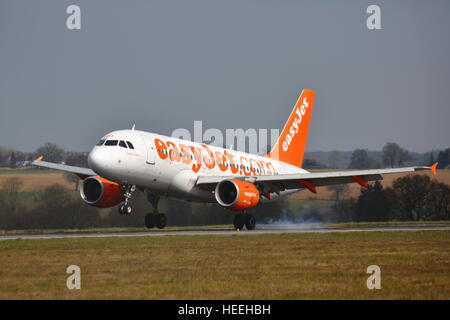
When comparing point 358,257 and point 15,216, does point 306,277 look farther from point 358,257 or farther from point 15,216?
point 15,216

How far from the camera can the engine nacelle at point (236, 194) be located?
117ft

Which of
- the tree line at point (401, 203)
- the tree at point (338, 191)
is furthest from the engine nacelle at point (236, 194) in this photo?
the tree at point (338, 191)

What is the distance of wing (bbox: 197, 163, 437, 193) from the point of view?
1485 inches

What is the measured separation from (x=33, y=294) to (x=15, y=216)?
107 ft

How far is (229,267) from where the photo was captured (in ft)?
61.4

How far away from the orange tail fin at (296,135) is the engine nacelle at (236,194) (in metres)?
10.9

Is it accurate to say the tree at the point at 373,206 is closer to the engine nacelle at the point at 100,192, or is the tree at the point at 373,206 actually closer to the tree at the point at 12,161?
the engine nacelle at the point at 100,192

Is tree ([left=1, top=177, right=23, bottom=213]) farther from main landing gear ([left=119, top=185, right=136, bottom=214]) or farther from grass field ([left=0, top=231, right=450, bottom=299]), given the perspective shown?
grass field ([left=0, top=231, right=450, bottom=299])

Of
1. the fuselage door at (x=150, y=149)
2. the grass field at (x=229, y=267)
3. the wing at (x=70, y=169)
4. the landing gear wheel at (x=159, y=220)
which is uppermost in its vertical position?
the fuselage door at (x=150, y=149)

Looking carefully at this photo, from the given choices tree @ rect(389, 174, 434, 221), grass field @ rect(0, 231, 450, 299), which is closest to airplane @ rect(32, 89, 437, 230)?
grass field @ rect(0, 231, 450, 299)

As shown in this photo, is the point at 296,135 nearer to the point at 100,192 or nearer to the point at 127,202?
the point at 100,192

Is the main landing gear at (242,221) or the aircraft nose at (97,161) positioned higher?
the aircraft nose at (97,161)

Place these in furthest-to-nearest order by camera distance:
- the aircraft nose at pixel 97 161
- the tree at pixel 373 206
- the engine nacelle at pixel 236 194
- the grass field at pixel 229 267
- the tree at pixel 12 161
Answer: the tree at pixel 12 161, the tree at pixel 373 206, the engine nacelle at pixel 236 194, the aircraft nose at pixel 97 161, the grass field at pixel 229 267

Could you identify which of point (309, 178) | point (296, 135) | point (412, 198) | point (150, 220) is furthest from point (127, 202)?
point (412, 198)
